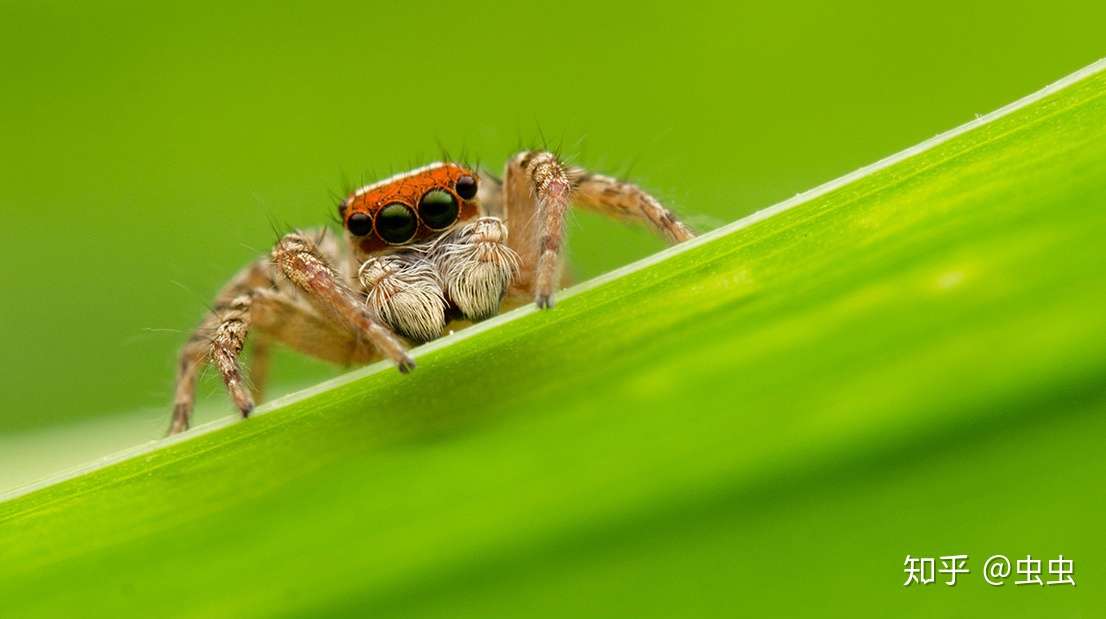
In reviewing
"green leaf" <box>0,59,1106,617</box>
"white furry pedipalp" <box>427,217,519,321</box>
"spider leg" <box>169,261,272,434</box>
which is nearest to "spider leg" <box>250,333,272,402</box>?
"spider leg" <box>169,261,272,434</box>

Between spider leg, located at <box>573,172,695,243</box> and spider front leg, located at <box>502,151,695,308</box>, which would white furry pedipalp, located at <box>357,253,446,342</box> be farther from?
spider leg, located at <box>573,172,695,243</box>

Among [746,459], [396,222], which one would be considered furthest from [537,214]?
[746,459]

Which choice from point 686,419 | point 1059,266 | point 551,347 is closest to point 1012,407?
point 1059,266

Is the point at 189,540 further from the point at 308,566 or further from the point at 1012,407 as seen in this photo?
the point at 1012,407

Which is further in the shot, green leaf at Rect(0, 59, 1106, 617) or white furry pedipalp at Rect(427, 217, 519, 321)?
white furry pedipalp at Rect(427, 217, 519, 321)

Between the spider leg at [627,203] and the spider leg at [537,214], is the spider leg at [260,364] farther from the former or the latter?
the spider leg at [627,203]
